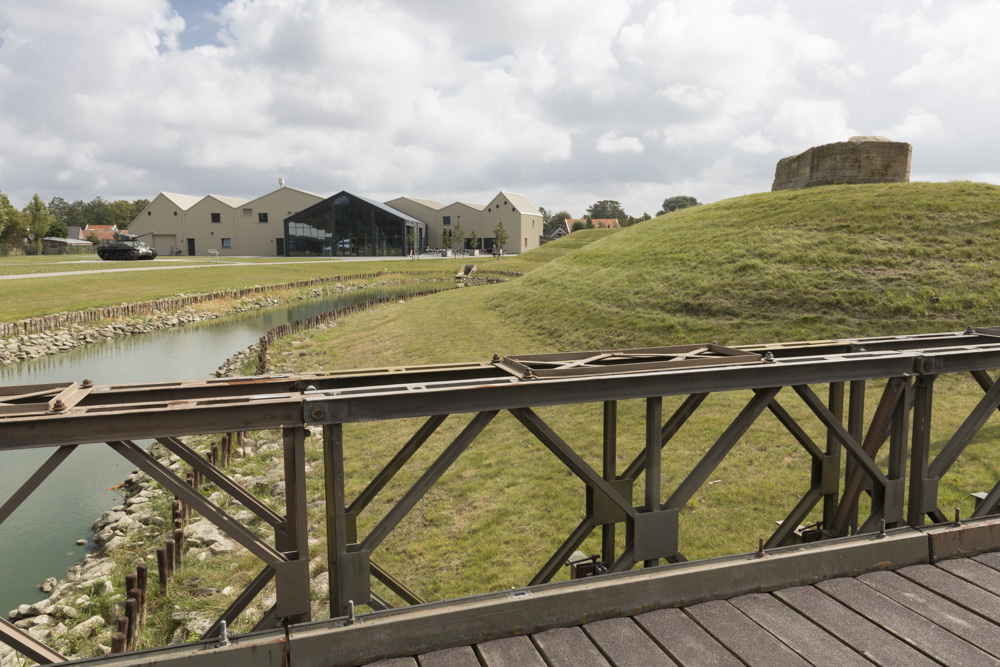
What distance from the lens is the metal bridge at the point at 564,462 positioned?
3453 mm

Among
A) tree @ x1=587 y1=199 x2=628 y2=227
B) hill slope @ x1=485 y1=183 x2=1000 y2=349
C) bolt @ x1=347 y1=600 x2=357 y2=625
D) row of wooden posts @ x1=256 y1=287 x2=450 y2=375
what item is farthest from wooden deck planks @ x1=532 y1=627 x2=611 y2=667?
tree @ x1=587 y1=199 x2=628 y2=227

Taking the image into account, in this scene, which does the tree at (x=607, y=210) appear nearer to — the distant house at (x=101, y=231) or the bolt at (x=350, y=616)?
the distant house at (x=101, y=231)

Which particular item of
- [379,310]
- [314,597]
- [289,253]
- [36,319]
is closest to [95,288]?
[36,319]

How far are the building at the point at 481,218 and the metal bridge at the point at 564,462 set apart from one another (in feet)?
307

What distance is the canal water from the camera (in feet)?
29.8

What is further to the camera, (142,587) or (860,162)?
(860,162)

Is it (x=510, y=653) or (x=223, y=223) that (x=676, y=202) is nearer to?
(x=223, y=223)

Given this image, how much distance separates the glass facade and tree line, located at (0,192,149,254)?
29.3 meters

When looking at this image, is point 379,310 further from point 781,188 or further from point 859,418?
point 859,418

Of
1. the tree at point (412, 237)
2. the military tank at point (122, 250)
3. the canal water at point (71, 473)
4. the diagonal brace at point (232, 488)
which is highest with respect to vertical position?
the tree at point (412, 237)

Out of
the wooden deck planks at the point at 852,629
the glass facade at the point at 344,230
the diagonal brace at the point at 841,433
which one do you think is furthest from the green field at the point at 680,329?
the glass facade at the point at 344,230

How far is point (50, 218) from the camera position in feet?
283

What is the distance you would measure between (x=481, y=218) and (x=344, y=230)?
2400 centimetres

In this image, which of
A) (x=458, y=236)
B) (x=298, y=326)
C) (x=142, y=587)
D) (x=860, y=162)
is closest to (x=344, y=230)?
(x=458, y=236)
